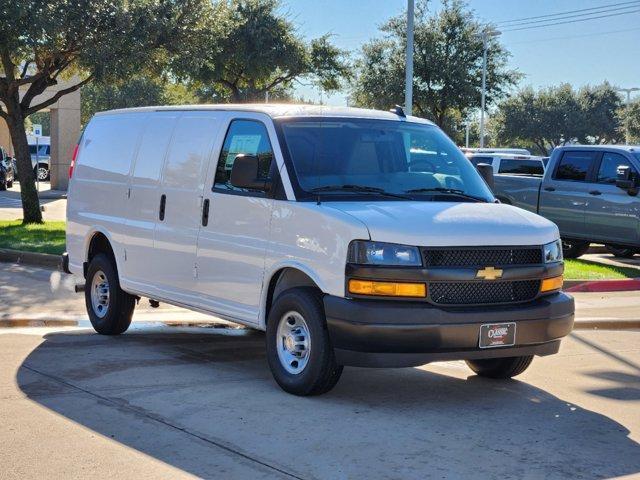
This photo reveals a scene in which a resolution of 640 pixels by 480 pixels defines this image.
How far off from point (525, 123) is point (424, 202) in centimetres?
7750

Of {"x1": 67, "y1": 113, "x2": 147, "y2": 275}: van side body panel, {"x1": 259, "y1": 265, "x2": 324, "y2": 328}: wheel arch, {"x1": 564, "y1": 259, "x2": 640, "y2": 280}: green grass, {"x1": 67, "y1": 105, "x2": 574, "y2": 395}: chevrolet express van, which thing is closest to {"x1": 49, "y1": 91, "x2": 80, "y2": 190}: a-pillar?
{"x1": 564, "y1": 259, "x2": 640, "y2": 280}: green grass

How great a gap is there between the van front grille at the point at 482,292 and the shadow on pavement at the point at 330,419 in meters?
0.75

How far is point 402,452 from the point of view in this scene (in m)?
5.75

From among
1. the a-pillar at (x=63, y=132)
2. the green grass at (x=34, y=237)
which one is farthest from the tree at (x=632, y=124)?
the green grass at (x=34, y=237)

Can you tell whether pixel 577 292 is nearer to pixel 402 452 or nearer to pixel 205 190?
pixel 205 190

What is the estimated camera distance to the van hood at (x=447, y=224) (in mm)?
6617

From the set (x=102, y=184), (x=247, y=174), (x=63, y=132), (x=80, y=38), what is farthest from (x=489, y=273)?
(x=63, y=132)

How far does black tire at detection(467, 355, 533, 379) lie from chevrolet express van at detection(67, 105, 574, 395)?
0.01 m

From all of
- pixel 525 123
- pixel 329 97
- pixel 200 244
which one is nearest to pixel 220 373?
pixel 200 244

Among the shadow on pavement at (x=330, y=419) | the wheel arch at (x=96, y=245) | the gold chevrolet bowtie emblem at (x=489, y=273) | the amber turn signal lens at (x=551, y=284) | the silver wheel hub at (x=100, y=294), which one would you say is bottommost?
the shadow on pavement at (x=330, y=419)

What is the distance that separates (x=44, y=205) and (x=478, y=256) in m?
25.5

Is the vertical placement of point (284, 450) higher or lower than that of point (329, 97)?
lower

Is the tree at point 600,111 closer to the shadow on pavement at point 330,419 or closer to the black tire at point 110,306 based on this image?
the black tire at point 110,306

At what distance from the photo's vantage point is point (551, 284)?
23.7ft
